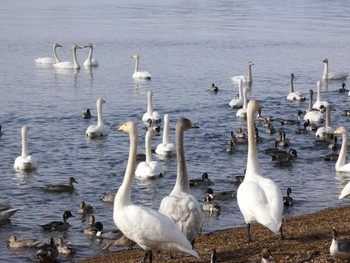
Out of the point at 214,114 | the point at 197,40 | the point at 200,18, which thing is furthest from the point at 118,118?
the point at 200,18

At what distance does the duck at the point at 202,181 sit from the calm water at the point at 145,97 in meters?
0.30

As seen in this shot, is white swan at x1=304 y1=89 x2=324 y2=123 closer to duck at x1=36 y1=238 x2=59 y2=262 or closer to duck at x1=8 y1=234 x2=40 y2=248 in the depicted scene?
duck at x1=8 y1=234 x2=40 y2=248

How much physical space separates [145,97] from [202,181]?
50.2 ft

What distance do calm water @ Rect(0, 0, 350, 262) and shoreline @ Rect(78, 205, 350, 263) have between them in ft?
5.89

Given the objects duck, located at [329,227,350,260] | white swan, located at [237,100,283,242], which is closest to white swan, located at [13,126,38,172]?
white swan, located at [237,100,283,242]

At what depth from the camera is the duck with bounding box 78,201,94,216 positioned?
17.0 meters

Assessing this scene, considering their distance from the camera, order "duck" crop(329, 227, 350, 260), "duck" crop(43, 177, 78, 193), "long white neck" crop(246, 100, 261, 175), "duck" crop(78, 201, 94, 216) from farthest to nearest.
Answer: "duck" crop(43, 177, 78, 193) → "duck" crop(78, 201, 94, 216) → "long white neck" crop(246, 100, 261, 175) → "duck" crop(329, 227, 350, 260)

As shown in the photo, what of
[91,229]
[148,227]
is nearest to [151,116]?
[91,229]

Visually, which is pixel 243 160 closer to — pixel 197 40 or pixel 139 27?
pixel 197 40

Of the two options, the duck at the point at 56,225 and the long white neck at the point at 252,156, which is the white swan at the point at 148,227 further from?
the duck at the point at 56,225

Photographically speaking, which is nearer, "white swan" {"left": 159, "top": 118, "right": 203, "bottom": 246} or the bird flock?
the bird flock

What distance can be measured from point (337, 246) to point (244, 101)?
2121cm

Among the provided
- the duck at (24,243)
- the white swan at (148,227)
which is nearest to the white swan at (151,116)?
the duck at (24,243)

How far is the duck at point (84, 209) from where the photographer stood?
55.7ft
